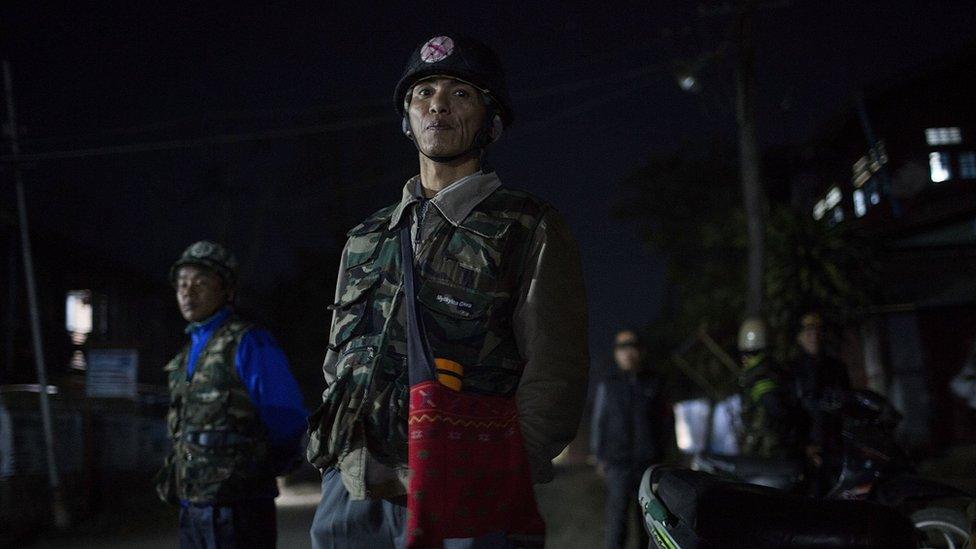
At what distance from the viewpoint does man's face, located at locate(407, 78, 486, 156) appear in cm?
270

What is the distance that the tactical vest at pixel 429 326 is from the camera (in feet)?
7.74

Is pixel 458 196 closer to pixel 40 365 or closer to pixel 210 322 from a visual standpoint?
pixel 210 322

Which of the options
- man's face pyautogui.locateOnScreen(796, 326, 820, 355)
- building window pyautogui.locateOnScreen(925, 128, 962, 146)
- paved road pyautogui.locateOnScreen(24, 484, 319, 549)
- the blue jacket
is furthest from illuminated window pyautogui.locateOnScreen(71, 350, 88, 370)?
the blue jacket

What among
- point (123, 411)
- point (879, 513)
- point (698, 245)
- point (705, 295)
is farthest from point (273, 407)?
point (698, 245)

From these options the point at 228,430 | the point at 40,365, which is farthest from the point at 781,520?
the point at 40,365

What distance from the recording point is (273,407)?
14.9 ft

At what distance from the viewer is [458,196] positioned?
259 cm

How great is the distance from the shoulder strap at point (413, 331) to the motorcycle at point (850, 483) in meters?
1.50

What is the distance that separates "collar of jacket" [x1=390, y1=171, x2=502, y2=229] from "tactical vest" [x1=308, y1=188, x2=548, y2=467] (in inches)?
1.0

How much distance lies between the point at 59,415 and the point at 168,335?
880 inches

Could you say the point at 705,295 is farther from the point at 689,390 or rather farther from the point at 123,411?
the point at 123,411

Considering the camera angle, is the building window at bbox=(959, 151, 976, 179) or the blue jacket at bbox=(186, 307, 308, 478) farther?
the building window at bbox=(959, 151, 976, 179)

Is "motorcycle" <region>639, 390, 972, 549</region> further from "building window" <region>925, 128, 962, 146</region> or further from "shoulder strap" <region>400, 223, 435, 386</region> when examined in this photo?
"building window" <region>925, 128, 962, 146</region>

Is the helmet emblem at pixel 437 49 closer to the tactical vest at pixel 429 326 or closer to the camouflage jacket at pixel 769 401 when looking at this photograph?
the tactical vest at pixel 429 326
